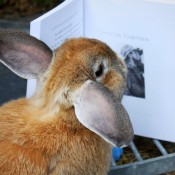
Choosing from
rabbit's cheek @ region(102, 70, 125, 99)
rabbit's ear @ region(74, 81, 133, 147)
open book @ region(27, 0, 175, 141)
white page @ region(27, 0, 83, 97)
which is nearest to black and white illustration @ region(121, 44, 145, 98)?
open book @ region(27, 0, 175, 141)

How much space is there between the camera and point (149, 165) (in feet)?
4.71

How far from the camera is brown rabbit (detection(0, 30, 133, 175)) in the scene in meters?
1.10

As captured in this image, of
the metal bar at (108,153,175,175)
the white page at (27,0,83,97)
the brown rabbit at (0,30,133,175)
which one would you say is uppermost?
the white page at (27,0,83,97)

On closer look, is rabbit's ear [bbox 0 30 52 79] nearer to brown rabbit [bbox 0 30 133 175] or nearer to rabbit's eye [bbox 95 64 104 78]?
brown rabbit [bbox 0 30 133 175]

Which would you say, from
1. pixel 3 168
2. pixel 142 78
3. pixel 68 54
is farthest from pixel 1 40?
pixel 142 78

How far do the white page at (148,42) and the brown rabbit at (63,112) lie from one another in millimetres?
239

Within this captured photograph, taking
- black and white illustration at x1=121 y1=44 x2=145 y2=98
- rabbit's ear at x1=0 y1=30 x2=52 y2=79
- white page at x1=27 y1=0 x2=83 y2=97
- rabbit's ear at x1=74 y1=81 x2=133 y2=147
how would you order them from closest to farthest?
rabbit's ear at x1=74 y1=81 x2=133 y2=147 → rabbit's ear at x1=0 y1=30 x2=52 y2=79 → white page at x1=27 y1=0 x2=83 y2=97 → black and white illustration at x1=121 y1=44 x2=145 y2=98

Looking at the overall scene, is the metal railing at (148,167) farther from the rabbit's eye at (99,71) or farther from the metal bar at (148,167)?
the rabbit's eye at (99,71)

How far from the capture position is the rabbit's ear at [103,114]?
0.99 m

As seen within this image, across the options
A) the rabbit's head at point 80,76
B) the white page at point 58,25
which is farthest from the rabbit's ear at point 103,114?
the white page at point 58,25

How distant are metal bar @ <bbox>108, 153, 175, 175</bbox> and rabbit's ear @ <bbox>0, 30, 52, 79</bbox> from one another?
0.37 m

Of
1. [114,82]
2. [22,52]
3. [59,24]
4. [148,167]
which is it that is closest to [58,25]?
[59,24]

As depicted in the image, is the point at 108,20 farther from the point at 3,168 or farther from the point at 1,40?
the point at 3,168

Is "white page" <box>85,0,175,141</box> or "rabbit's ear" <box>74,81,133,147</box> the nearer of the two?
"rabbit's ear" <box>74,81,133,147</box>
